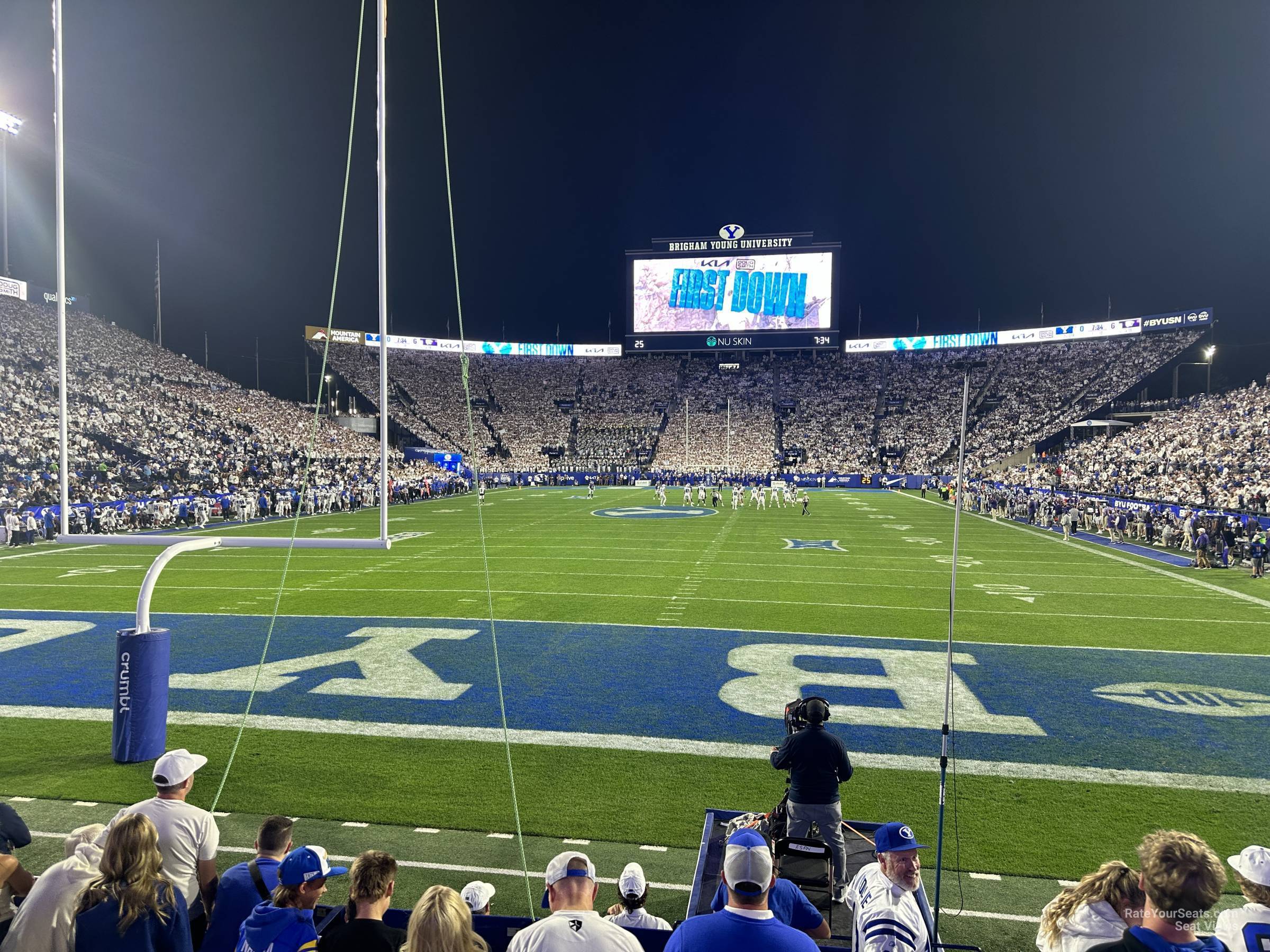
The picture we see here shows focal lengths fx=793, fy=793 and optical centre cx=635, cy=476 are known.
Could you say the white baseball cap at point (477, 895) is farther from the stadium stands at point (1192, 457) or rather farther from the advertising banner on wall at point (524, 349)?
the advertising banner on wall at point (524, 349)

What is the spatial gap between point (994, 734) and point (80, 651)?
38.1 feet

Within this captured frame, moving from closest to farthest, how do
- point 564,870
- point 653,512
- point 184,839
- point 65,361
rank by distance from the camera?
point 564,870 < point 184,839 < point 65,361 < point 653,512

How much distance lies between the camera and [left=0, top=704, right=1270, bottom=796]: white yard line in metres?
6.84

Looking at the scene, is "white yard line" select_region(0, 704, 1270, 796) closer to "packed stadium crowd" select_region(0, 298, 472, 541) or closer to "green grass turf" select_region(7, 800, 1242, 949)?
"green grass turf" select_region(7, 800, 1242, 949)

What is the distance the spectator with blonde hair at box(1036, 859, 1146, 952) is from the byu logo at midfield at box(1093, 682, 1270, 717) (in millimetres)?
6788

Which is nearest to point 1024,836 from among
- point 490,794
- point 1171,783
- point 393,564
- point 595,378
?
point 1171,783

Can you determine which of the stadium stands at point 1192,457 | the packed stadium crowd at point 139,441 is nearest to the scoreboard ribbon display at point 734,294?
the stadium stands at point 1192,457

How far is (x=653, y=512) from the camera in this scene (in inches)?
1362

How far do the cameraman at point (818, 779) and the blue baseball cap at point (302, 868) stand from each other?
2.61 metres

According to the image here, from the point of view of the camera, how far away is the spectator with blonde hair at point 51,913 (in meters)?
3.03

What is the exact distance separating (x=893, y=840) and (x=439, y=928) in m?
1.79

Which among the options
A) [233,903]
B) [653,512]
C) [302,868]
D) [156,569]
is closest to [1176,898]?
[302,868]

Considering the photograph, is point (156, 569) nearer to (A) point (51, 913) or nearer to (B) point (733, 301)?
(A) point (51, 913)

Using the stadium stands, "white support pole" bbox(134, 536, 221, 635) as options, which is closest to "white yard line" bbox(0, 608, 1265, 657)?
"white support pole" bbox(134, 536, 221, 635)
